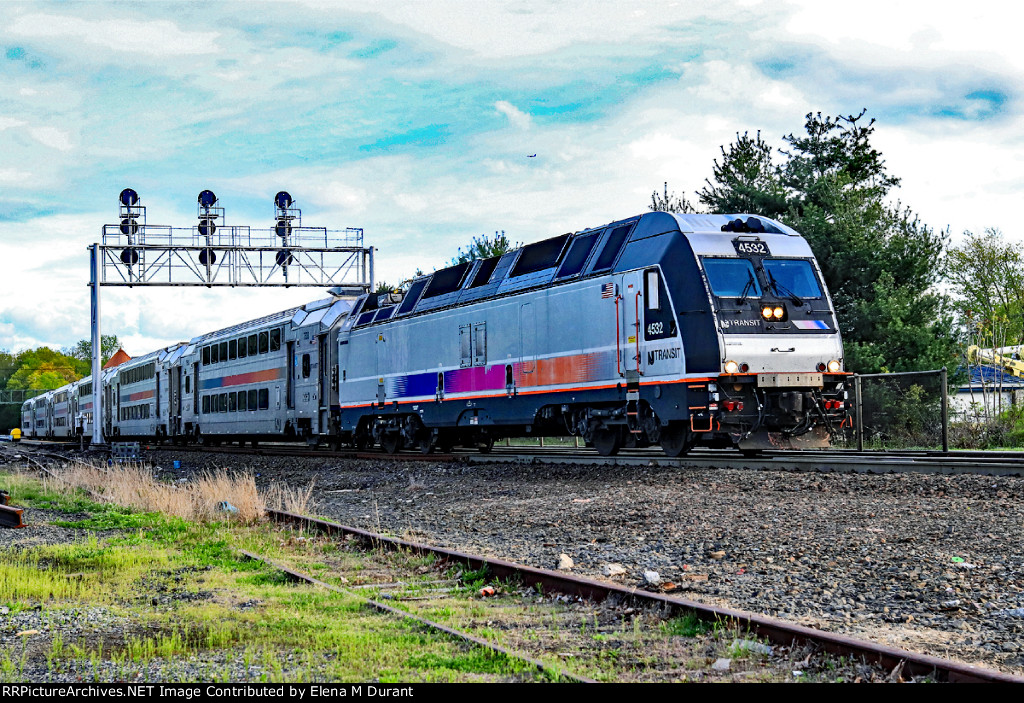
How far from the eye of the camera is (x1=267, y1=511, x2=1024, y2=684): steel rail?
4.43 metres

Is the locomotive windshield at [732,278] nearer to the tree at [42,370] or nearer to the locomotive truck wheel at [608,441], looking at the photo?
the locomotive truck wheel at [608,441]

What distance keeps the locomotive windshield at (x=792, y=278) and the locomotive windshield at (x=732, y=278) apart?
0.31 metres

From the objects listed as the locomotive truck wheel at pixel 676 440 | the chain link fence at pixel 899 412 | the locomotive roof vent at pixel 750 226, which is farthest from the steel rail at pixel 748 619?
the chain link fence at pixel 899 412

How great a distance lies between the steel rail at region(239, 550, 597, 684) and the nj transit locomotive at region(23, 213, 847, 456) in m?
7.43

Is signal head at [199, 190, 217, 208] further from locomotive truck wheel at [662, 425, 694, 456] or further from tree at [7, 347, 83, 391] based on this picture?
tree at [7, 347, 83, 391]

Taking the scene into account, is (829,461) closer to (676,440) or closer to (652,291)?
(676,440)

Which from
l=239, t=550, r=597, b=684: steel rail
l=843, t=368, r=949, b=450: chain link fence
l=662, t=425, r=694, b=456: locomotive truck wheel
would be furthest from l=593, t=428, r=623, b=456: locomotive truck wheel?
l=239, t=550, r=597, b=684: steel rail

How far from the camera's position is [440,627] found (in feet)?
19.4

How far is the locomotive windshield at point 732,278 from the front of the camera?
1441cm

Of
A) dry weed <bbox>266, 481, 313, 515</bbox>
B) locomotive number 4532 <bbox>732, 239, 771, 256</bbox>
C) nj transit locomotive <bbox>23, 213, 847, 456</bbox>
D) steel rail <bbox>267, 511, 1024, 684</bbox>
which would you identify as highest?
locomotive number 4532 <bbox>732, 239, 771, 256</bbox>

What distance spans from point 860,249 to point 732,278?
1309 cm

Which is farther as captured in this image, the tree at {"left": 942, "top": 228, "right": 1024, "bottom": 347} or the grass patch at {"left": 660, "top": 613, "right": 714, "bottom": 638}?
the tree at {"left": 942, "top": 228, "right": 1024, "bottom": 347}
